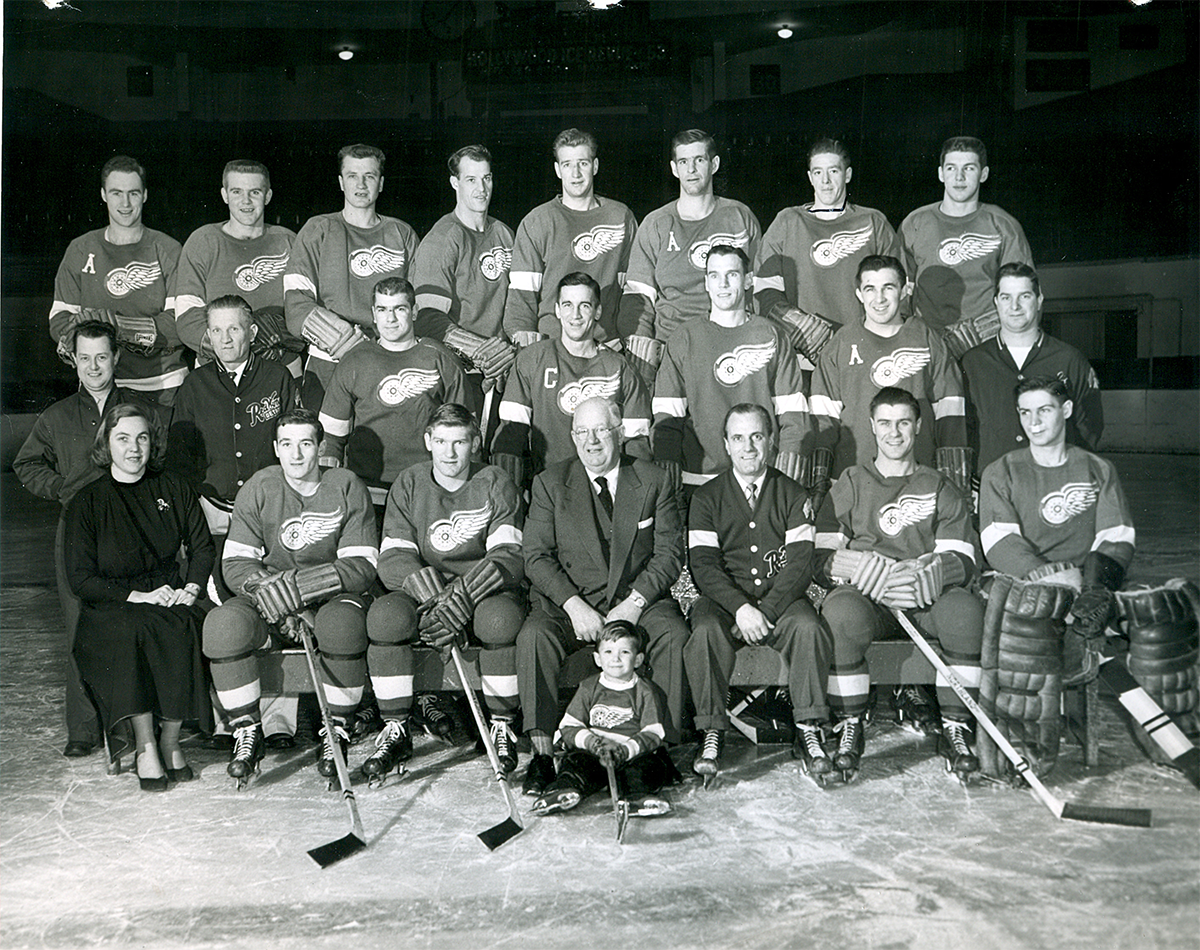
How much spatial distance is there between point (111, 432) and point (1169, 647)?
2.89m

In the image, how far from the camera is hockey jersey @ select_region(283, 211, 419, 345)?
3.73m

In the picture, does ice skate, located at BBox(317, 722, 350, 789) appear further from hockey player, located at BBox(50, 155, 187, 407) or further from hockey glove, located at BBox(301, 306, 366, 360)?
hockey player, located at BBox(50, 155, 187, 407)

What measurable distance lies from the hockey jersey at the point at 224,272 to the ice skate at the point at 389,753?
1622mm

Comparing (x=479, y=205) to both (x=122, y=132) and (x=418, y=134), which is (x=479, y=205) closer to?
(x=418, y=134)

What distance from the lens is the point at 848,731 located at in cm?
284

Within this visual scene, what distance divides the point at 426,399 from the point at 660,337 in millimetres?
815

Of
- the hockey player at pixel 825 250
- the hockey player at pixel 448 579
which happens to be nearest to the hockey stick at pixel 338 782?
the hockey player at pixel 448 579

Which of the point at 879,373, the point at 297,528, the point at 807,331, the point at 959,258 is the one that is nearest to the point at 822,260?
the point at 807,331

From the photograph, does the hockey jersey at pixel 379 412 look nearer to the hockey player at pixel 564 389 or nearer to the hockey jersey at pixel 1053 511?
the hockey player at pixel 564 389

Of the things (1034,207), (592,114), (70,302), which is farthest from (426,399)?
(1034,207)

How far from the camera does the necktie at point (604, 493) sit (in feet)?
10.0

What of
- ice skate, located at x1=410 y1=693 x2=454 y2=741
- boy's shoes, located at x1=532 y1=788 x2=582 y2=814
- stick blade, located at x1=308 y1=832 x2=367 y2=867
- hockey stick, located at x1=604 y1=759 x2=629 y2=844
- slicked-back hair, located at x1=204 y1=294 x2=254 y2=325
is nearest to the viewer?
stick blade, located at x1=308 y1=832 x2=367 y2=867

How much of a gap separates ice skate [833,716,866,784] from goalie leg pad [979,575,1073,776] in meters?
0.30

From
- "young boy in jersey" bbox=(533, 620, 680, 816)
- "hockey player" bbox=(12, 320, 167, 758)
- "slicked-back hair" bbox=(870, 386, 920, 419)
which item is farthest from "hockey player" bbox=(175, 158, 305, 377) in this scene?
"slicked-back hair" bbox=(870, 386, 920, 419)
